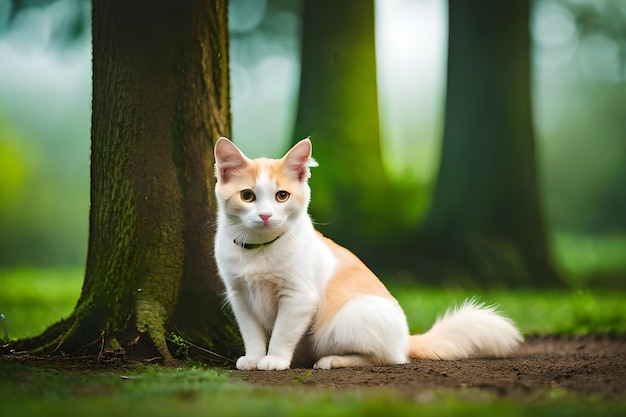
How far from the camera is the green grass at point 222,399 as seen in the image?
2.45 m

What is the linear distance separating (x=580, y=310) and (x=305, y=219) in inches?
148

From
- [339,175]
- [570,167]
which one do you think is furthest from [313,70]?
[570,167]

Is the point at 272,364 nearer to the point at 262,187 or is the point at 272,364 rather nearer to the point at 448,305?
the point at 262,187

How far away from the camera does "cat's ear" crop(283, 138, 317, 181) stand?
389cm

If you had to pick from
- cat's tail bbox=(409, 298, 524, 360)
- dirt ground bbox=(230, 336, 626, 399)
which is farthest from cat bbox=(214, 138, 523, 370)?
cat's tail bbox=(409, 298, 524, 360)

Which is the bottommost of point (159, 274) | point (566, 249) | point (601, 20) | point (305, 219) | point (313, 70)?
point (566, 249)

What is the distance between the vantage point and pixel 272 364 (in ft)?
12.5

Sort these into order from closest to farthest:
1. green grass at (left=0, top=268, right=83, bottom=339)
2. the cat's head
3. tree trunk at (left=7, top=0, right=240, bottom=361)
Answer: the cat's head
tree trunk at (left=7, top=0, right=240, bottom=361)
green grass at (left=0, top=268, right=83, bottom=339)

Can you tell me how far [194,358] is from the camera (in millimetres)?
4184

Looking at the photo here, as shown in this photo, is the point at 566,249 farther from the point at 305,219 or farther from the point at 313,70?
the point at 305,219

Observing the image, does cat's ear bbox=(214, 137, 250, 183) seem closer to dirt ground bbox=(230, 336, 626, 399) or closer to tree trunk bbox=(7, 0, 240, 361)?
tree trunk bbox=(7, 0, 240, 361)

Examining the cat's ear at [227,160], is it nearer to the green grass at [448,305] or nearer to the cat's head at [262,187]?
the cat's head at [262,187]

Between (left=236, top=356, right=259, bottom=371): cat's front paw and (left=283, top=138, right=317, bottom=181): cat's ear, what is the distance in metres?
1.05

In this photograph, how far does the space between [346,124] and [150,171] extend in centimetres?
536
